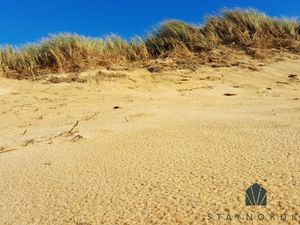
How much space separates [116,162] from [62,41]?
4979mm

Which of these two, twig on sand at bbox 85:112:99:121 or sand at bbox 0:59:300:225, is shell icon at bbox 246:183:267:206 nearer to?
sand at bbox 0:59:300:225

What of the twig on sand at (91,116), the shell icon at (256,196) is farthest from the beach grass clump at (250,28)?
the shell icon at (256,196)

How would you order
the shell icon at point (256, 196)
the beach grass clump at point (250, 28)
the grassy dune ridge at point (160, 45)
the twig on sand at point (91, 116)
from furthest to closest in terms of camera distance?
the beach grass clump at point (250, 28) < the grassy dune ridge at point (160, 45) < the twig on sand at point (91, 116) < the shell icon at point (256, 196)

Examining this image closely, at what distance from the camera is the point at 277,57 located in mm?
6422

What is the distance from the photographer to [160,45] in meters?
6.90

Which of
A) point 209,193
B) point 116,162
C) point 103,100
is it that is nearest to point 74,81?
point 103,100

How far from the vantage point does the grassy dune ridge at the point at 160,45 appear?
20.4ft

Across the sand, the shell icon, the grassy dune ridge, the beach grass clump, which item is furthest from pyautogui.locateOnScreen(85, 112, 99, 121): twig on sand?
the beach grass clump

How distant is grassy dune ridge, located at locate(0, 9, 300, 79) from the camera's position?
622cm

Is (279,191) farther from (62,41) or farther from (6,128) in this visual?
(62,41)

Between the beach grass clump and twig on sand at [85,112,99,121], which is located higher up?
the beach grass clump

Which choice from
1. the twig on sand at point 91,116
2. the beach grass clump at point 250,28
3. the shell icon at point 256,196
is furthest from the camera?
the beach grass clump at point 250,28

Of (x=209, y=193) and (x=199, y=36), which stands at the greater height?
(x=199, y=36)

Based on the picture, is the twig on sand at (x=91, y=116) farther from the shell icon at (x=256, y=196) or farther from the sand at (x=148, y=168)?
the shell icon at (x=256, y=196)
